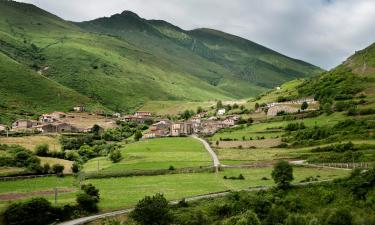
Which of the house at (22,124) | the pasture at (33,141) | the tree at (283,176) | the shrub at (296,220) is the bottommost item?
the shrub at (296,220)

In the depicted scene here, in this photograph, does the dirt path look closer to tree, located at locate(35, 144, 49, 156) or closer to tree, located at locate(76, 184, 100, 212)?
tree, located at locate(76, 184, 100, 212)

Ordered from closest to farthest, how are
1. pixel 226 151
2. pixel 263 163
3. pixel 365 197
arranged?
pixel 365 197, pixel 263 163, pixel 226 151

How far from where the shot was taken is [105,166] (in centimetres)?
A: 10556

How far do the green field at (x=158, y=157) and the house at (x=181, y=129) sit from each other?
115 feet

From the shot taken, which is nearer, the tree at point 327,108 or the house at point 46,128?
the tree at point 327,108

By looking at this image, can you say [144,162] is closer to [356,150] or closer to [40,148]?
[40,148]

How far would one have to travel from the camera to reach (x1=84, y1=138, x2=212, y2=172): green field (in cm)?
10400

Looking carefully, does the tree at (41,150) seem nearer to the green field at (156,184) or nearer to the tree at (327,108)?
the green field at (156,184)

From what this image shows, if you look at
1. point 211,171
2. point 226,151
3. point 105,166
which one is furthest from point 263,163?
point 105,166

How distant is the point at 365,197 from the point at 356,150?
28197 mm

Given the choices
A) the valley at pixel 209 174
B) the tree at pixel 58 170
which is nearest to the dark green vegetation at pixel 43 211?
the valley at pixel 209 174

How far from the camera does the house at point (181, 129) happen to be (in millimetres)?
175900

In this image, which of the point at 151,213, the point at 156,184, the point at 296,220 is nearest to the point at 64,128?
the point at 156,184

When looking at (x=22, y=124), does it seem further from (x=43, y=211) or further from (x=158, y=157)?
(x=43, y=211)
